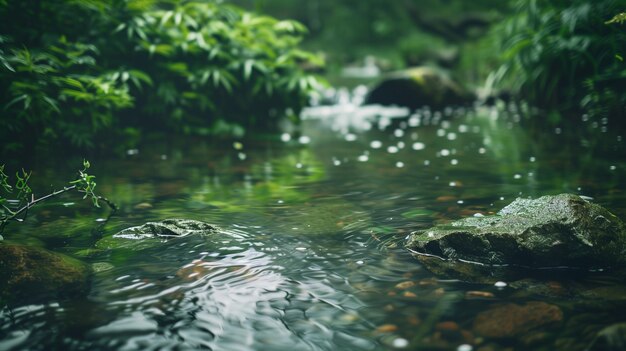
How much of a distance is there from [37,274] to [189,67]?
19.7ft

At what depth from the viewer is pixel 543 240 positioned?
9.98 feet

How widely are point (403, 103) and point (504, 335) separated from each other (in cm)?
1096

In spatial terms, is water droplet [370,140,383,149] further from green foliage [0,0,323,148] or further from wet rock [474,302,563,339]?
wet rock [474,302,563,339]

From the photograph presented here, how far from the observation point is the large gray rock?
301cm

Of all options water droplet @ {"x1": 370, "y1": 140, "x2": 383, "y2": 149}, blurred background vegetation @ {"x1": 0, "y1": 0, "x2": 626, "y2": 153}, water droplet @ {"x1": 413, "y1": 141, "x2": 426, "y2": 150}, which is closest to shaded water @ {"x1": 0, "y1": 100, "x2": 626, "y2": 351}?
water droplet @ {"x1": 413, "y1": 141, "x2": 426, "y2": 150}

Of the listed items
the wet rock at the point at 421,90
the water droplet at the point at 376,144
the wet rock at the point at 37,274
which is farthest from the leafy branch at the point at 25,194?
the wet rock at the point at 421,90

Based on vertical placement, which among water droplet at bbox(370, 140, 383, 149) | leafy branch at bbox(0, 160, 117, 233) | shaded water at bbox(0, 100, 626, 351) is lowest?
shaded water at bbox(0, 100, 626, 351)

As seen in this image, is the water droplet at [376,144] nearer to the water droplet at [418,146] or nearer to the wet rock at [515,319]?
the water droplet at [418,146]

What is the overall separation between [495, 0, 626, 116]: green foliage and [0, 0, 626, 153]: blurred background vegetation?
0.06 ft

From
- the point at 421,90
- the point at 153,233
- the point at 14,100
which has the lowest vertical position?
the point at 153,233

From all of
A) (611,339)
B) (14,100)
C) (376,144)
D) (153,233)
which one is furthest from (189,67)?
(611,339)

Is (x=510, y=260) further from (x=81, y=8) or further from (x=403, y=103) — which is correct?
(x=403, y=103)

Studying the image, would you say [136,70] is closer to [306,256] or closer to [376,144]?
[376,144]

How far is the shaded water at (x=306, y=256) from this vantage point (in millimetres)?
2414
